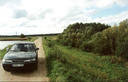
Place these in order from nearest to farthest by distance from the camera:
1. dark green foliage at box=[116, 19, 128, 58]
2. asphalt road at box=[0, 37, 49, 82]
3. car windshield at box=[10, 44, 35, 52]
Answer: asphalt road at box=[0, 37, 49, 82] → car windshield at box=[10, 44, 35, 52] → dark green foliage at box=[116, 19, 128, 58]

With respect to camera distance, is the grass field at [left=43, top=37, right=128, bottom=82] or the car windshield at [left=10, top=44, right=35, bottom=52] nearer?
the grass field at [left=43, top=37, right=128, bottom=82]

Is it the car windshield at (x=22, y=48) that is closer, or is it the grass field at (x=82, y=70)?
the grass field at (x=82, y=70)

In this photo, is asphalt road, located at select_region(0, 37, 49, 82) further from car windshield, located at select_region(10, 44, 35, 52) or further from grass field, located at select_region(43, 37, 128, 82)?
car windshield, located at select_region(10, 44, 35, 52)

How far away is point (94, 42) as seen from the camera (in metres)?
22.4

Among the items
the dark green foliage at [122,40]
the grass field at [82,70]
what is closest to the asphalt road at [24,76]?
the grass field at [82,70]

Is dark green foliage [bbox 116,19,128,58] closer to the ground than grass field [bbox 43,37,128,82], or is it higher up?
higher up

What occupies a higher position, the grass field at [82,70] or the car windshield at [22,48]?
the car windshield at [22,48]

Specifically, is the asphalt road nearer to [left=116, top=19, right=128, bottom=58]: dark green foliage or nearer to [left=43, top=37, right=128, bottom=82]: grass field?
[left=43, top=37, right=128, bottom=82]: grass field

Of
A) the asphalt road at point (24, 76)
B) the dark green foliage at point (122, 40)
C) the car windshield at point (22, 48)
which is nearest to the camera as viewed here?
the asphalt road at point (24, 76)

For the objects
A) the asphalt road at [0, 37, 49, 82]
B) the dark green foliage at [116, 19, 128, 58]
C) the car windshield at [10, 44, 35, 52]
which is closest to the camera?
the asphalt road at [0, 37, 49, 82]

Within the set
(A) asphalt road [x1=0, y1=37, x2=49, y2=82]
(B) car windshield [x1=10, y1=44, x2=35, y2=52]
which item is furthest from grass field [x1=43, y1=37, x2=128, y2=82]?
(B) car windshield [x1=10, y1=44, x2=35, y2=52]

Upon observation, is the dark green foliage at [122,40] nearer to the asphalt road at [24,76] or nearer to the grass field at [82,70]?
the grass field at [82,70]

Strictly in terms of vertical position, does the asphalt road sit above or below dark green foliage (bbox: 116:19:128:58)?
below

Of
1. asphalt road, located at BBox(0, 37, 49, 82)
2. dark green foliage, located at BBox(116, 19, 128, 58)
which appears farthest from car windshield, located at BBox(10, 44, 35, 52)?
dark green foliage, located at BBox(116, 19, 128, 58)
